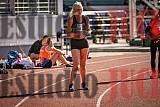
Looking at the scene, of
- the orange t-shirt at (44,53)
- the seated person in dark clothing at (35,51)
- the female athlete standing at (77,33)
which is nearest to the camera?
the female athlete standing at (77,33)

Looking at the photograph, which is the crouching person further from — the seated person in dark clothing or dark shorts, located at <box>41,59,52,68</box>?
the seated person in dark clothing

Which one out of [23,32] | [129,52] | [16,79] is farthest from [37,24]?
[16,79]

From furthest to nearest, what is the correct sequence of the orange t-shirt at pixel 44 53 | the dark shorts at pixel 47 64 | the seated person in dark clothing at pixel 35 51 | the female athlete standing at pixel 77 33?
the seated person in dark clothing at pixel 35 51, the orange t-shirt at pixel 44 53, the dark shorts at pixel 47 64, the female athlete standing at pixel 77 33

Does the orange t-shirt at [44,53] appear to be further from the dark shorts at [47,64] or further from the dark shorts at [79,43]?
the dark shorts at [79,43]

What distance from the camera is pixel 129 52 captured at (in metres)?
26.0

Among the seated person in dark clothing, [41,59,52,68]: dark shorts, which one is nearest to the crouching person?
[41,59,52,68]: dark shorts

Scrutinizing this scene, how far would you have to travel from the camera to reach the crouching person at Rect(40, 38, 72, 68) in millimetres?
17375

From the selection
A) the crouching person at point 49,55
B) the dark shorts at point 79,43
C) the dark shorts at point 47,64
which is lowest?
the dark shorts at point 47,64

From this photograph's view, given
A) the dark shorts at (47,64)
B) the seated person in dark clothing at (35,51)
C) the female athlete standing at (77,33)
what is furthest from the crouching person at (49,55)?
the female athlete standing at (77,33)

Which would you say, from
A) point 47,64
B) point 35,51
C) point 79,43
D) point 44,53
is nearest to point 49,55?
point 44,53

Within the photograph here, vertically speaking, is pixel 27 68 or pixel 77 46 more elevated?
pixel 77 46

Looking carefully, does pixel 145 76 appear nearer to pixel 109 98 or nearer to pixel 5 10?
pixel 109 98

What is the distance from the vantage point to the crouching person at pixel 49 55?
57.0 feet

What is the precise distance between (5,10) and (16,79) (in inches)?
355
